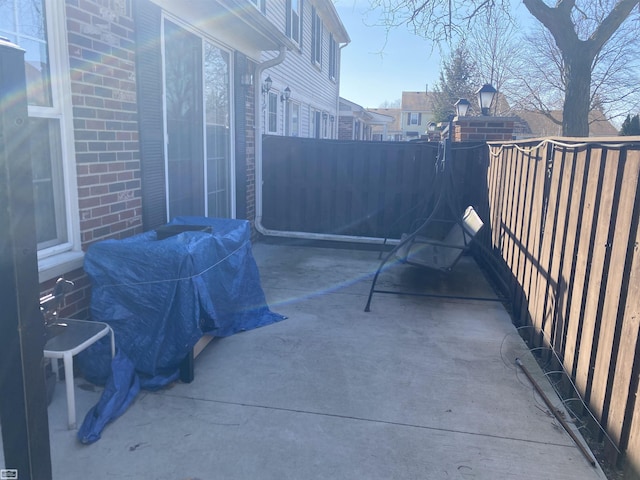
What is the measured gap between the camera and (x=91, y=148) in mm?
3115

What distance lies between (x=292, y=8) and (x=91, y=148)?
26.9ft

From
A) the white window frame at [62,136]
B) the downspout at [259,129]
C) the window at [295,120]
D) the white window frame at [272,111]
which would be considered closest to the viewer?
the white window frame at [62,136]

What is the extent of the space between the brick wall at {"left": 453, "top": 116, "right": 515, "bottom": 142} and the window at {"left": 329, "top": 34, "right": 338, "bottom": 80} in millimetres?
9039

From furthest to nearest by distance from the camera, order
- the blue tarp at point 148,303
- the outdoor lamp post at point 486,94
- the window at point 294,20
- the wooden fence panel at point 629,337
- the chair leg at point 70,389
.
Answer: the window at point 294,20, the outdoor lamp post at point 486,94, the blue tarp at point 148,303, the chair leg at point 70,389, the wooden fence panel at point 629,337

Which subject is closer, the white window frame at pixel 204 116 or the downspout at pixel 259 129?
the white window frame at pixel 204 116

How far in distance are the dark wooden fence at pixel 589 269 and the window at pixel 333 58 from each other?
12.1m

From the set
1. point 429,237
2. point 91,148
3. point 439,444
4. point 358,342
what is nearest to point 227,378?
point 358,342

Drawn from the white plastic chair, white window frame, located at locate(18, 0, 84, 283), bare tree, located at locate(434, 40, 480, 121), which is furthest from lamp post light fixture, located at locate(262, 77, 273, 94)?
bare tree, located at locate(434, 40, 480, 121)

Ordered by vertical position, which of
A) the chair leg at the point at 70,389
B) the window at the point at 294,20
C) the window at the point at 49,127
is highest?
the window at the point at 294,20

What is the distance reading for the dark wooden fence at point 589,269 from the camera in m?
2.17

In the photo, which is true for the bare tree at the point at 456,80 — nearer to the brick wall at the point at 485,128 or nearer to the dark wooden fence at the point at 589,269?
the brick wall at the point at 485,128

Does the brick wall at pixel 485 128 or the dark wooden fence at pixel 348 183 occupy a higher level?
the brick wall at pixel 485 128

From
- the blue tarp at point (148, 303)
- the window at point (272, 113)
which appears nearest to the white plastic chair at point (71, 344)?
the blue tarp at point (148, 303)


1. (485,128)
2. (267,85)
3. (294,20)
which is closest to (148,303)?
(485,128)
